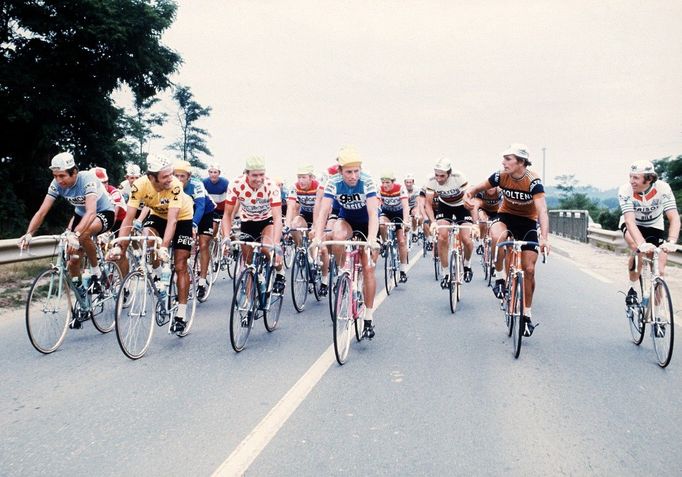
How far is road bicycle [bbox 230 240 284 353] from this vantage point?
6.37m

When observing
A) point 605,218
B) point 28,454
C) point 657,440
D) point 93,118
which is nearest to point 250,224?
point 28,454

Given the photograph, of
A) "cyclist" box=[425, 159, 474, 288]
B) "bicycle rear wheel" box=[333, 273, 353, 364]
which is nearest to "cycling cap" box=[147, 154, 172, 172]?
"bicycle rear wheel" box=[333, 273, 353, 364]

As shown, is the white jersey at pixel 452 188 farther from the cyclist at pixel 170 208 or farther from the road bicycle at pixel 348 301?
the cyclist at pixel 170 208

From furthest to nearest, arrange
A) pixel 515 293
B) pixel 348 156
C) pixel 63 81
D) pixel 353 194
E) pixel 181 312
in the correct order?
pixel 63 81
pixel 353 194
pixel 181 312
pixel 348 156
pixel 515 293

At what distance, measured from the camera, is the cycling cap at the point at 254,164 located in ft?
24.3

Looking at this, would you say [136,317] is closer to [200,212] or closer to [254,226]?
[254,226]

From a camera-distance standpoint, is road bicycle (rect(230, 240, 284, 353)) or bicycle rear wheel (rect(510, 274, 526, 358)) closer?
bicycle rear wheel (rect(510, 274, 526, 358))

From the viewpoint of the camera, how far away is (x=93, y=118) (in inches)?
1146

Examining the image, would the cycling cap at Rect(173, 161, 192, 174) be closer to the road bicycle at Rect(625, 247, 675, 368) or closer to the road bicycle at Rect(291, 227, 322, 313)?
the road bicycle at Rect(291, 227, 322, 313)

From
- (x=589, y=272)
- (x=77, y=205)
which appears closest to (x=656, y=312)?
(x=77, y=205)

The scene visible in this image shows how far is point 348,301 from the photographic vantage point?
6.28 meters

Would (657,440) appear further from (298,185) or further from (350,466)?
(298,185)

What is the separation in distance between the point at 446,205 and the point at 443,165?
99 centimetres

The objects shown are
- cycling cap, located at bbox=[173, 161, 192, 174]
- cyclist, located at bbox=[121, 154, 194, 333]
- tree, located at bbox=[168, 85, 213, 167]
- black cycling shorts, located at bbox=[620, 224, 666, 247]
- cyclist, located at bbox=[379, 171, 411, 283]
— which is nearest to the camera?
cyclist, located at bbox=[121, 154, 194, 333]
